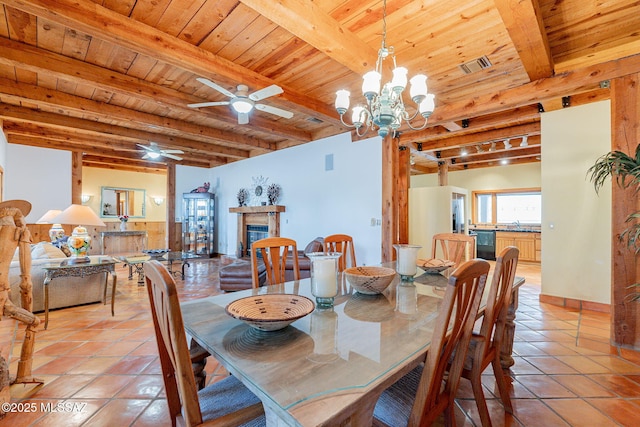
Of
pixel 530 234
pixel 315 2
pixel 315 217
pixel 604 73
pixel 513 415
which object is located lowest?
pixel 513 415

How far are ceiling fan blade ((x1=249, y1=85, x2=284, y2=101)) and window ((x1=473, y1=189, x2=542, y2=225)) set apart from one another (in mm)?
7357

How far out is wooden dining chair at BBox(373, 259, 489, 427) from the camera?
3.11 ft

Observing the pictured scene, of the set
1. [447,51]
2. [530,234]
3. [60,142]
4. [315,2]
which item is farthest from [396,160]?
[60,142]

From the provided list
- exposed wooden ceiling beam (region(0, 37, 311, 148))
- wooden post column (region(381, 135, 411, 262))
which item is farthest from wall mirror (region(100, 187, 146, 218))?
wooden post column (region(381, 135, 411, 262))

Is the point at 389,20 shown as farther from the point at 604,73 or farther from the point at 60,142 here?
the point at 60,142

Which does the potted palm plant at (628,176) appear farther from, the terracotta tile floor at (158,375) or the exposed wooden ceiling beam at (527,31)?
the exposed wooden ceiling beam at (527,31)

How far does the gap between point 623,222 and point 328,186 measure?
3.71 metres

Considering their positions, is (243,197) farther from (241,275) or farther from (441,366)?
(441,366)

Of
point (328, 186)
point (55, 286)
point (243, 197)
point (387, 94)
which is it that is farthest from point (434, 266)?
point (243, 197)

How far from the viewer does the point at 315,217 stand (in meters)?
5.39

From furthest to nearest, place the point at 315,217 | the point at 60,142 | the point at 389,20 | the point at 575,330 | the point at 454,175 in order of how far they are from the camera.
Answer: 1. the point at 454,175
2. the point at 60,142
3. the point at 315,217
4. the point at 575,330
5. the point at 389,20

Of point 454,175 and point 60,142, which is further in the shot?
point 454,175

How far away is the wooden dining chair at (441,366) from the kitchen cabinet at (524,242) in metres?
6.80

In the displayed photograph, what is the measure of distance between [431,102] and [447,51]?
802mm
